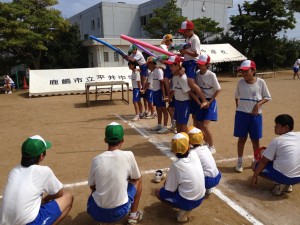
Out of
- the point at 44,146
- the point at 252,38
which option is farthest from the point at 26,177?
the point at 252,38

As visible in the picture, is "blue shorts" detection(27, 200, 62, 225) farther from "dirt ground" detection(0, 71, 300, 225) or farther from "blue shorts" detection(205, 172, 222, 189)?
"blue shorts" detection(205, 172, 222, 189)

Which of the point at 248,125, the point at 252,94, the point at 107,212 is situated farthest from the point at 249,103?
the point at 107,212

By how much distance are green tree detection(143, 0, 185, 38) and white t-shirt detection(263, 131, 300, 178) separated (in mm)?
27481

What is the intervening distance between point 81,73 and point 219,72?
1927 centimetres

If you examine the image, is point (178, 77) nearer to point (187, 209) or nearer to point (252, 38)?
point (187, 209)

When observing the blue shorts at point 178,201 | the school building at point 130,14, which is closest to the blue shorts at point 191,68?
the blue shorts at point 178,201

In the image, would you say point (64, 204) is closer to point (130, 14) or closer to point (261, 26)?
point (261, 26)

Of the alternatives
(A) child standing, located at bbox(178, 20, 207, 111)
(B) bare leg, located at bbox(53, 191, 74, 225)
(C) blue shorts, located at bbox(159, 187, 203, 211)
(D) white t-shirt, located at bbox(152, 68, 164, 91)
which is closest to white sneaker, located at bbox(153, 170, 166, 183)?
(C) blue shorts, located at bbox(159, 187, 203, 211)

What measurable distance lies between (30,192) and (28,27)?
21201 mm

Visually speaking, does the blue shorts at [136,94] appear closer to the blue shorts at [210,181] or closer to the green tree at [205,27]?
the blue shorts at [210,181]

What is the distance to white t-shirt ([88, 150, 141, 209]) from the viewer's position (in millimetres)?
2918

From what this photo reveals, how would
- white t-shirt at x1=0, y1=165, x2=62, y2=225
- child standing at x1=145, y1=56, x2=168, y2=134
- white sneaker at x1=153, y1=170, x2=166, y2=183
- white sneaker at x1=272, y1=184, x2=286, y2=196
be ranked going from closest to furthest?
white t-shirt at x1=0, y1=165, x2=62, y2=225 < white sneaker at x1=272, y1=184, x2=286, y2=196 < white sneaker at x1=153, y1=170, x2=166, y2=183 < child standing at x1=145, y1=56, x2=168, y2=134

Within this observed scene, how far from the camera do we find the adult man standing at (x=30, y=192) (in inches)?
100

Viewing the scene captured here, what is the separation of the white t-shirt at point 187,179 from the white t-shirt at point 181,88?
2346 millimetres
